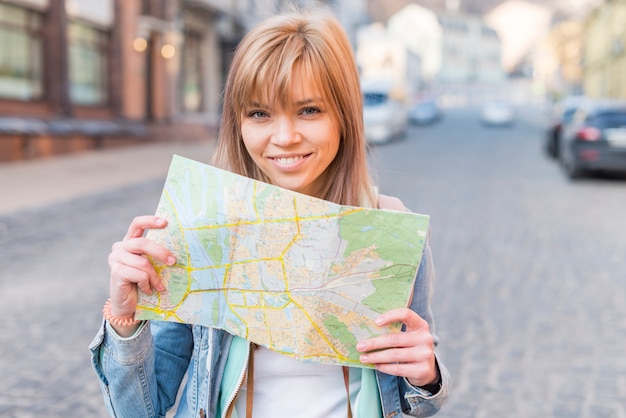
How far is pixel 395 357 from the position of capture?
1397mm

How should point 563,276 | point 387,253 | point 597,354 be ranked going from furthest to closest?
point 563,276 < point 597,354 < point 387,253

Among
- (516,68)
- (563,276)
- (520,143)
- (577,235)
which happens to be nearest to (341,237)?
(563,276)

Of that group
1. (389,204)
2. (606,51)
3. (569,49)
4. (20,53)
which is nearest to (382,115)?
(20,53)

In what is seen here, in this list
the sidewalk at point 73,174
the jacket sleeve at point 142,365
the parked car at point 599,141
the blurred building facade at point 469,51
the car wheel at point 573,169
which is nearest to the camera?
the jacket sleeve at point 142,365

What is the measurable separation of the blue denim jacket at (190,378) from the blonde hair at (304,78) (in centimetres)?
27

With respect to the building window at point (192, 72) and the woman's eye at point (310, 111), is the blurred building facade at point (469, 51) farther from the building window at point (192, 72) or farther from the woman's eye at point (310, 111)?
the woman's eye at point (310, 111)

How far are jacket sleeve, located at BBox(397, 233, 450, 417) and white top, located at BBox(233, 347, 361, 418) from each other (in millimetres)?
109

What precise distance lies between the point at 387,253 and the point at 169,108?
85.5ft

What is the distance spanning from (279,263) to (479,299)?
5.10 metres

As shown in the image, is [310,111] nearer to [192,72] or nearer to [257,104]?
[257,104]

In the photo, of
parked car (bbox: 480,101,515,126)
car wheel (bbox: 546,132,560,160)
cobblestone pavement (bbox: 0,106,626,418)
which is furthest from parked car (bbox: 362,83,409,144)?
parked car (bbox: 480,101,515,126)

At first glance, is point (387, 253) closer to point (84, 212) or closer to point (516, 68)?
point (84, 212)

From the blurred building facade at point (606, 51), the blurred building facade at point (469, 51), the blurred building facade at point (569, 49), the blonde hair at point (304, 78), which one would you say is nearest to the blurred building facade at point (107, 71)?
the blonde hair at point (304, 78)

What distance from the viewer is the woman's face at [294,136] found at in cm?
150
